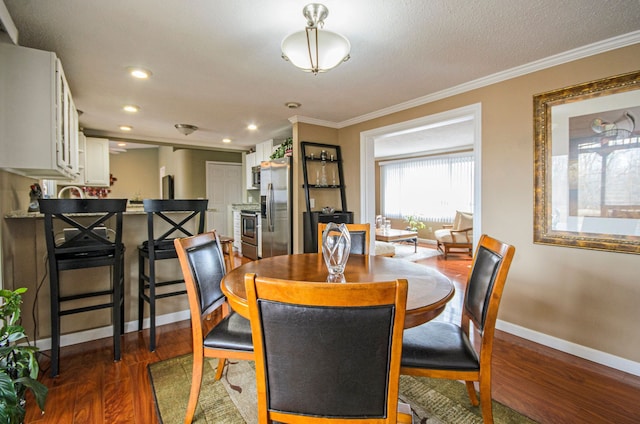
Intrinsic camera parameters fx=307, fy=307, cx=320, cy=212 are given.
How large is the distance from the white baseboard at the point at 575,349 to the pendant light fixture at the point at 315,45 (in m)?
2.61

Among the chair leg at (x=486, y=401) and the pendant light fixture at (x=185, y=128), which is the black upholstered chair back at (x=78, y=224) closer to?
the chair leg at (x=486, y=401)

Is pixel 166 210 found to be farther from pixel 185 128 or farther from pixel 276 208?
pixel 185 128

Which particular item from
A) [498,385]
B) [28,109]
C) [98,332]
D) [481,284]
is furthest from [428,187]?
[28,109]

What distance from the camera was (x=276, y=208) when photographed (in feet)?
15.7

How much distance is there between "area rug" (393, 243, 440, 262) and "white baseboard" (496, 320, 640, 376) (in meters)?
3.05

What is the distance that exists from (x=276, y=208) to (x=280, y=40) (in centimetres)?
293

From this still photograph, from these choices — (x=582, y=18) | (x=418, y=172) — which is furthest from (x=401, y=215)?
(x=582, y=18)

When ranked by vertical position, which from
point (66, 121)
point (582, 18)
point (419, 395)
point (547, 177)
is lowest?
point (419, 395)

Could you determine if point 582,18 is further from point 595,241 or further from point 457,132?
point 457,132

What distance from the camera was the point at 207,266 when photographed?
1687 mm

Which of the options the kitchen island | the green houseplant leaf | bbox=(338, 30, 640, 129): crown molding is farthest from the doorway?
the green houseplant leaf

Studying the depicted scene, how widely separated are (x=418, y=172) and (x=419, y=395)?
7023 millimetres

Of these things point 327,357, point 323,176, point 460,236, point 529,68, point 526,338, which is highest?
point 529,68

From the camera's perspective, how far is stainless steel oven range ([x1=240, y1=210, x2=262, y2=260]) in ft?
17.8
